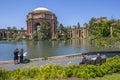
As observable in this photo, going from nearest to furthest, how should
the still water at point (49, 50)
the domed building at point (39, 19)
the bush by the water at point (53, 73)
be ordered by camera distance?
1. the bush by the water at point (53, 73)
2. the still water at point (49, 50)
3. the domed building at point (39, 19)

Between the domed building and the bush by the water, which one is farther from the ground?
the domed building

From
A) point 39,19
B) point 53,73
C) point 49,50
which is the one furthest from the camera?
point 39,19

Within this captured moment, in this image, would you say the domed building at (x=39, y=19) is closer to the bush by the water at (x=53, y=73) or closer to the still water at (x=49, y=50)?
the still water at (x=49, y=50)

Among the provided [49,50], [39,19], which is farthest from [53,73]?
[39,19]

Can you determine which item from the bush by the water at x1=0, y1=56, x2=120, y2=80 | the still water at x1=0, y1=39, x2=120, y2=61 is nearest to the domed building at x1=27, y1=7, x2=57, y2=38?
the still water at x1=0, y1=39, x2=120, y2=61

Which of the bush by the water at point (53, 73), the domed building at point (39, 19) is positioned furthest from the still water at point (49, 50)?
the domed building at point (39, 19)

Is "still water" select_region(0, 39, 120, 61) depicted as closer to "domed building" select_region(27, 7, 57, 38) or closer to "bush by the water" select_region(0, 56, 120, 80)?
"bush by the water" select_region(0, 56, 120, 80)

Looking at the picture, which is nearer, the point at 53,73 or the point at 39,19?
the point at 53,73

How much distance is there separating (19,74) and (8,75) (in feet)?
1.91

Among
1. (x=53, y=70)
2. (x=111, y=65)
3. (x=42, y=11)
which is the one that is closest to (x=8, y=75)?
(x=53, y=70)

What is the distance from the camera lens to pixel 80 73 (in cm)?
1228

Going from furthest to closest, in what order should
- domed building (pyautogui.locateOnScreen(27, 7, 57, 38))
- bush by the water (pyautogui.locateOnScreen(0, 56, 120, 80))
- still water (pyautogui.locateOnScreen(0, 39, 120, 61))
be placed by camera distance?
1. domed building (pyautogui.locateOnScreen(27, 7, 57, 38))
2. still water (pyautogui.locateOnScreen(0, 39, 120, 61))
3. bush by the water (pyautogui.locateOnScreen(0, 56, 120, 80))

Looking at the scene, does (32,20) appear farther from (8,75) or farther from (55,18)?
(8,75)

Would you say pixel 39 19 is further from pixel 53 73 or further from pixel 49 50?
pixel 53 73
